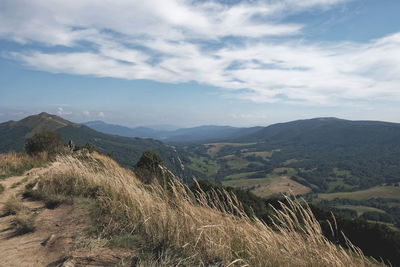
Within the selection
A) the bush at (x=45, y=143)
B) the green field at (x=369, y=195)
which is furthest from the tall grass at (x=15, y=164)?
the green field at (x=369, y=195)

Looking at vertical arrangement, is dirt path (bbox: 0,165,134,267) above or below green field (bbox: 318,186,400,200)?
above

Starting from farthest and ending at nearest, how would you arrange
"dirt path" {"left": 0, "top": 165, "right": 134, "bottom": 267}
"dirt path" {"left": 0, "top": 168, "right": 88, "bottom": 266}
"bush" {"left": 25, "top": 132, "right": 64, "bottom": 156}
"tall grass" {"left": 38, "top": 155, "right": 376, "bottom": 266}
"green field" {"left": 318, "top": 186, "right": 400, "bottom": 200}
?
"green field" {"left": 318, "top": 186, "right": 400, "bottom": 200} < "bush" {"left": 25, "top": 132, "right": 64, "bottom": 156} < "dirt path" {"left": 0, "top": 168, "right": 88, "bottom": 266} < "dirt path" {"left": 0, "top": 165, "right": 134, "bottom": 267} < "tall grass" {"left": 38, "top": 155, "right": 376, "bottom": 266}

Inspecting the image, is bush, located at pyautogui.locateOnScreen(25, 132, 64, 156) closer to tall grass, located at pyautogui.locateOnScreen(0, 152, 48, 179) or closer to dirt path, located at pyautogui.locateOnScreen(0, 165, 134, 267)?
tall grass, located at pyautogui.locateOnScreen(0, 152, 48, 179)

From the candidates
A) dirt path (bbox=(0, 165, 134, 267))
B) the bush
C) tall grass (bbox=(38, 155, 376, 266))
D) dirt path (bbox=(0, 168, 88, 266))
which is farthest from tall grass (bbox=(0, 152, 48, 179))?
tall grass (bbox=(38, 155, 376, 266))

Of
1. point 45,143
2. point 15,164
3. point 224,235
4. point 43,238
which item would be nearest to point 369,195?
point 45,143

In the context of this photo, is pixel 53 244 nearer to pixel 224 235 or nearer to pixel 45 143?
pixel 224 235

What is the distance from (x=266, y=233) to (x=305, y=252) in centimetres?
56

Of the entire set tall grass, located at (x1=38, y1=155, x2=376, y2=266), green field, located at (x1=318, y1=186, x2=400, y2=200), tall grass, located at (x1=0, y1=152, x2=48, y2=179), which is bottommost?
green field, located at (x1=318, y1=186, x2=400, y2=200)

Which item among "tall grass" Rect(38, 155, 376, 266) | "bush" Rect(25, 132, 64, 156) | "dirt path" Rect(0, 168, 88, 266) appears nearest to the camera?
"tall grass" Rect(38, 155, 376, 266)

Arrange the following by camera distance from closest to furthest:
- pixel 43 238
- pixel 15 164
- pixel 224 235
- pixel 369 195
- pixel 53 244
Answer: pixel 224 235 → pixel 53 244 → pixel 43 238 → pixel 15 164 → pixel 369 195

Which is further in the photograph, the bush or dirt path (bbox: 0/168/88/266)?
the bush

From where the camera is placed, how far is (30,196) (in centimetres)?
661

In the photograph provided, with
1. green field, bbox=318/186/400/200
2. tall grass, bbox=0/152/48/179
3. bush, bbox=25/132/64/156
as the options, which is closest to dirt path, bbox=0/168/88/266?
tall grass, bbox=0/152/48/179

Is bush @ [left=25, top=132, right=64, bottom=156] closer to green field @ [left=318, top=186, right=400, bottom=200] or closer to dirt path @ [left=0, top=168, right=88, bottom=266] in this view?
dirt path @ [left=0, top=168, right=88, bottom=266]
